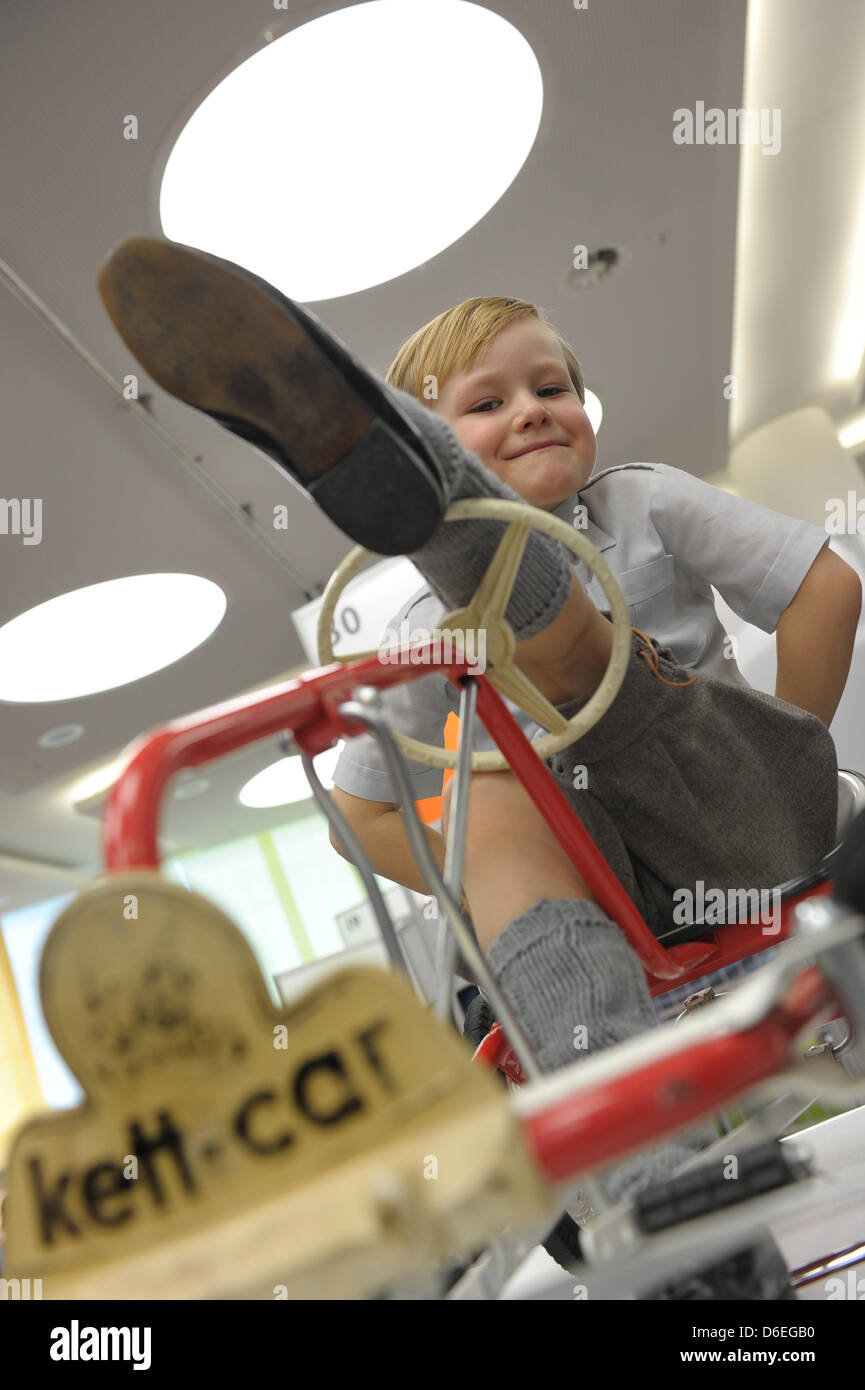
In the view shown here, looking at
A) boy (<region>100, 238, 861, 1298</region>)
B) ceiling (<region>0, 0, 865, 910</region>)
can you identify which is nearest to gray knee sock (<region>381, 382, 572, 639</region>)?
boy (<region>100, 238, 861, 1298</region>)

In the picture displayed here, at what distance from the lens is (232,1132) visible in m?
0.26

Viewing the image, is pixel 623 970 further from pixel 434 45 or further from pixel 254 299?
Answer: pixel 434 45

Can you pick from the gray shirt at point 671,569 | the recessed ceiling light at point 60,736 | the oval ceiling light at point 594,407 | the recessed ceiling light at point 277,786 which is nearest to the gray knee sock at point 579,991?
the gray shirt at point 671,569

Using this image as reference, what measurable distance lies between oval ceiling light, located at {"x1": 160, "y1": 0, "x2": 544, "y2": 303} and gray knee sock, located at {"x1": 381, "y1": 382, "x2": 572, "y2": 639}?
4.71 feet

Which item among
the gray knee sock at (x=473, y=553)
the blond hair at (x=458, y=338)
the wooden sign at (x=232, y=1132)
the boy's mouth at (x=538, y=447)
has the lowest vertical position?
the wooden sign at (x=232, y=1132)

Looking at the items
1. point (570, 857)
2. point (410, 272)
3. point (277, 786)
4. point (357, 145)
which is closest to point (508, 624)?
point (570, 857)

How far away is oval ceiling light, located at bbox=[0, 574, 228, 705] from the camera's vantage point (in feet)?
9.88

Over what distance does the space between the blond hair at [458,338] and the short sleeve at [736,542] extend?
0.14 m

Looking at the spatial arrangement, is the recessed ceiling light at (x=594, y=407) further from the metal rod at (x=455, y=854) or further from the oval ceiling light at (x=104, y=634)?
the metal rod at (x=455, y=854)

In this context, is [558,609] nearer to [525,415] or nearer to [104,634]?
[525,415]

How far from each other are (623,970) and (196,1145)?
0.27m

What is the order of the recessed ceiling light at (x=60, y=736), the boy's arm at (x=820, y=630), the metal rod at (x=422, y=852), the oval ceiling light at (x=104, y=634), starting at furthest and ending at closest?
the recessed ceiling light at (x=60, y=736) < the oval ceiling light at (x=104, y=634) < the boy's arm at (x=820, y=630) < the metal rod at (x=422, y=852)

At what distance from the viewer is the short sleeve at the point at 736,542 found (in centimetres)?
76

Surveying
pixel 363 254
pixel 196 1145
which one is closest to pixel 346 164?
pixel 363 254
